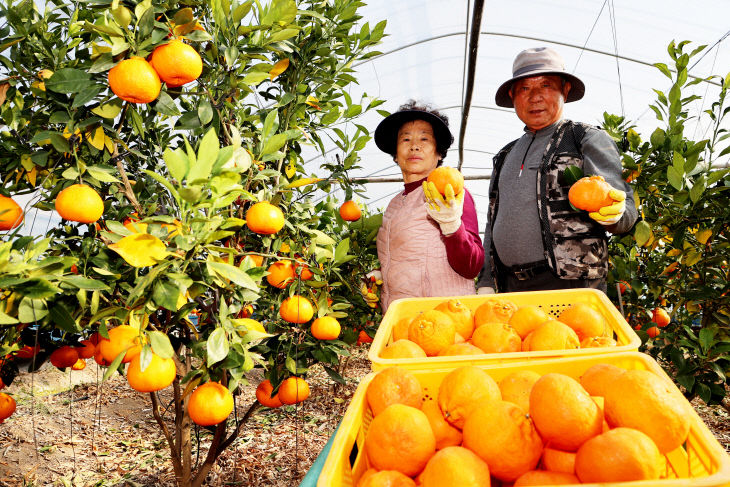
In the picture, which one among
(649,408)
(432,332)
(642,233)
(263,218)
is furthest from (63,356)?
(642,233)

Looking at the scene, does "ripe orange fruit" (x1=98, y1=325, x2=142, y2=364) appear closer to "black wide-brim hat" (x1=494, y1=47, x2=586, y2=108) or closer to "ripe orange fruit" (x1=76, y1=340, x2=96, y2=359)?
"ripe orange fruit" (x1=76, y1=340, x2=96, y2=359)

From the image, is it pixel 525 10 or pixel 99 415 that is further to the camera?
pixel 525 10

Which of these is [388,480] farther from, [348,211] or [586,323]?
[348,211]

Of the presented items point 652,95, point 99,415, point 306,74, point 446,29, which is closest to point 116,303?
point 306,74

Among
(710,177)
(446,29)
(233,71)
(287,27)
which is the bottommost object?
(710,177)

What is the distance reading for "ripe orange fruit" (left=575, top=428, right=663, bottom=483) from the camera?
56 centimetres

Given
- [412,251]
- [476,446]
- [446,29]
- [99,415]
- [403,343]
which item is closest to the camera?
[476,446]

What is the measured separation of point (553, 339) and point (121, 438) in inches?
131

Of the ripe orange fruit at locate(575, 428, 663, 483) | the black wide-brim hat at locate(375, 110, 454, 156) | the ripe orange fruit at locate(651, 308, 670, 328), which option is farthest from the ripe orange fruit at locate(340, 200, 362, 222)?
the ripe orange fruit at locate(651, 308, 670, 328)

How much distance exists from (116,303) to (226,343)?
1.53ft

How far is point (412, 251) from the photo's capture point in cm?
197

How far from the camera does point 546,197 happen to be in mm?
1901

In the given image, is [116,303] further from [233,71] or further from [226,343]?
[233,71]

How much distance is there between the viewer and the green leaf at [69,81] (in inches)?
44.9
